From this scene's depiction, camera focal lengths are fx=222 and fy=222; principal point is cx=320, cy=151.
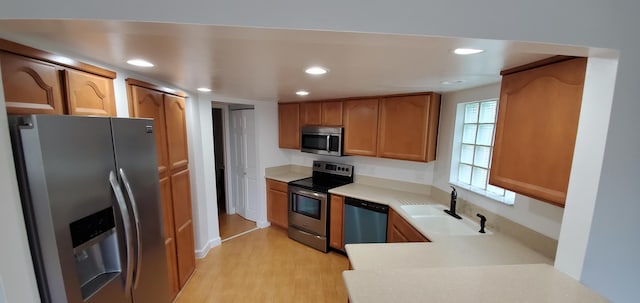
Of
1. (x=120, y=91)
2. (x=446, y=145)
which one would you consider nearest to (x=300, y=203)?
(x=446, y=145)

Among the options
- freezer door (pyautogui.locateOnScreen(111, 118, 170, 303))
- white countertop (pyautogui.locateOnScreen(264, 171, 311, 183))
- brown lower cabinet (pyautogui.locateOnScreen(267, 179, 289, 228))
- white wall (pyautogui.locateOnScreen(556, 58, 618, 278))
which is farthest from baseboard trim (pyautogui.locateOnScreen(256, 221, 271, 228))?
white wall (pyautogui.locateOnScreen(556, 58, 618, 278))

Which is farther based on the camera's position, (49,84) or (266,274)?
(266,274)

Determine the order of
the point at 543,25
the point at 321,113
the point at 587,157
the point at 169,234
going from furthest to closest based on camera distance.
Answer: the point at 321,113 → the point at 169,234 → the point at 587,157 → the point at 543,25

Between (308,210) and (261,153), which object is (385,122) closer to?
(308,210)

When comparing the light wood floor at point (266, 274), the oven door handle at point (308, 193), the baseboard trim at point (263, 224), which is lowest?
the light wood floor at point (266, 274)

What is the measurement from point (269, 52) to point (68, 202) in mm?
1092

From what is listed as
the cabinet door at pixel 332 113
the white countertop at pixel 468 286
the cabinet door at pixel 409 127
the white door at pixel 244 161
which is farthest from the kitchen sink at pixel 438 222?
the white door at pixel 244 161

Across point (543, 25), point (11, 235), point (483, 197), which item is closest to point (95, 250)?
point (11, 235)

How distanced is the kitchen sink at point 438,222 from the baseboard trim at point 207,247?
8.26ft

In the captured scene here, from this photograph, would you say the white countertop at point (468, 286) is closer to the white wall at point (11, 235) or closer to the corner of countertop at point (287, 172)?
the white wall at point (11, 235)

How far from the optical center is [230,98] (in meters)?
3.04

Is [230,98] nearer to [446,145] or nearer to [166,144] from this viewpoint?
[166,144]

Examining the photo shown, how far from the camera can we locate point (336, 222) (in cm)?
286

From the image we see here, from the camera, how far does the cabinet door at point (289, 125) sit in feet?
11.3
